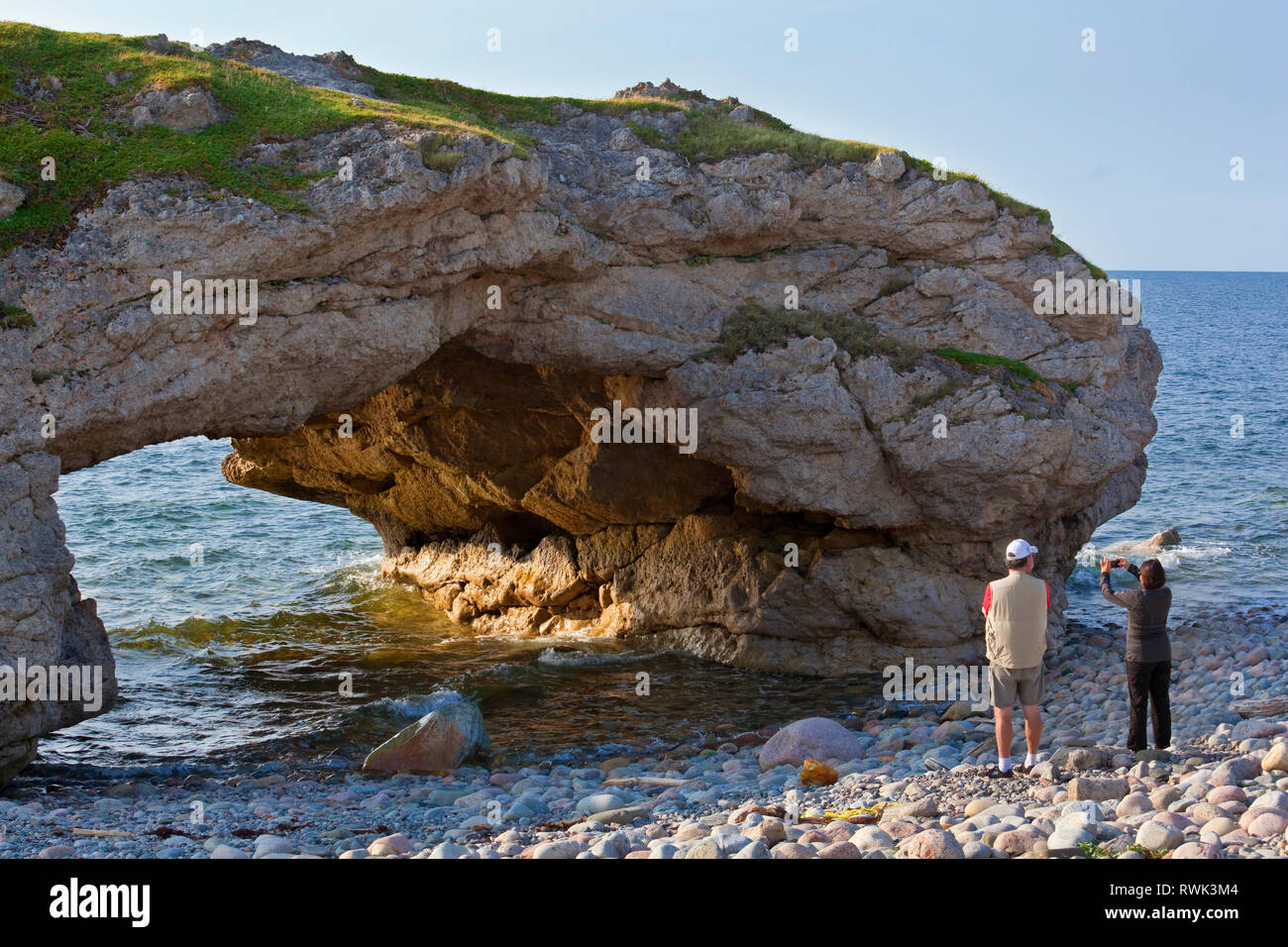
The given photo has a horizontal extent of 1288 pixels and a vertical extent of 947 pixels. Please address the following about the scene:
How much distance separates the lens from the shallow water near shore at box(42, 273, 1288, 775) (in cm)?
1736

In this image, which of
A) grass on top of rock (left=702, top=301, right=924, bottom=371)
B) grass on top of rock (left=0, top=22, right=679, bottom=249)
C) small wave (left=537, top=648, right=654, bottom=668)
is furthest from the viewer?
small wave (left=537, top=648, right=654, bottom=668)

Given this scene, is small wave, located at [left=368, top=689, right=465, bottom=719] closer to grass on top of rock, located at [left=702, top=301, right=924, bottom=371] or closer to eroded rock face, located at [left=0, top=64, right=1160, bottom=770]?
eroded rock face, located at [left=0, top=64, right=1160, bottom=770]

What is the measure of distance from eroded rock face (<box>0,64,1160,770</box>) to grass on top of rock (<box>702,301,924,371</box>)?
11cm

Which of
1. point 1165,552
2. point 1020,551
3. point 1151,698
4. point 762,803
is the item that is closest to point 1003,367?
point 1151,698

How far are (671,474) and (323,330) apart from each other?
7.65 metres

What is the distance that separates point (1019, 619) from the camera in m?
11.7

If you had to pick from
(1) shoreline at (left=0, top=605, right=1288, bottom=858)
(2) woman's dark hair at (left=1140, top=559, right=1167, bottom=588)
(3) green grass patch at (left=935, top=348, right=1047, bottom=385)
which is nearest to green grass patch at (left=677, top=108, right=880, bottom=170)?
(3) green grass patch at (left=935, top=348, right=1047, bottom=385)

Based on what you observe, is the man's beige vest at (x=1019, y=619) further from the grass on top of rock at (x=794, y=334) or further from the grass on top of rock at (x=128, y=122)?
the grass on top of rock at (x=128, y=122)

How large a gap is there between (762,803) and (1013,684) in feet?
9.63

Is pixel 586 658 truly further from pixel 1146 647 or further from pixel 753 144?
pixel 1146 647

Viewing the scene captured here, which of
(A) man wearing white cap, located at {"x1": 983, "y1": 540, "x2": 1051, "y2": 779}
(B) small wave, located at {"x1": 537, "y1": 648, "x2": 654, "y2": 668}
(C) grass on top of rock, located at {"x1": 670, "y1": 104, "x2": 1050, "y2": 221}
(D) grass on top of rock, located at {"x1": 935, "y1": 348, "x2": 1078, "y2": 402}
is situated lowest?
(B) small wave, located at {"x1": 537, "y1": 648, "x2": 654, "y2": 668}

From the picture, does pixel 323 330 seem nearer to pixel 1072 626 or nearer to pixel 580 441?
pixel 580 441

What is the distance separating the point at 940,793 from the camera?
1180 cm

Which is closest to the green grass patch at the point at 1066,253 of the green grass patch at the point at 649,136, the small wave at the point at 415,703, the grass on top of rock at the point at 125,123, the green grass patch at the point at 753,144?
the green grass patch at the point at 753,144
